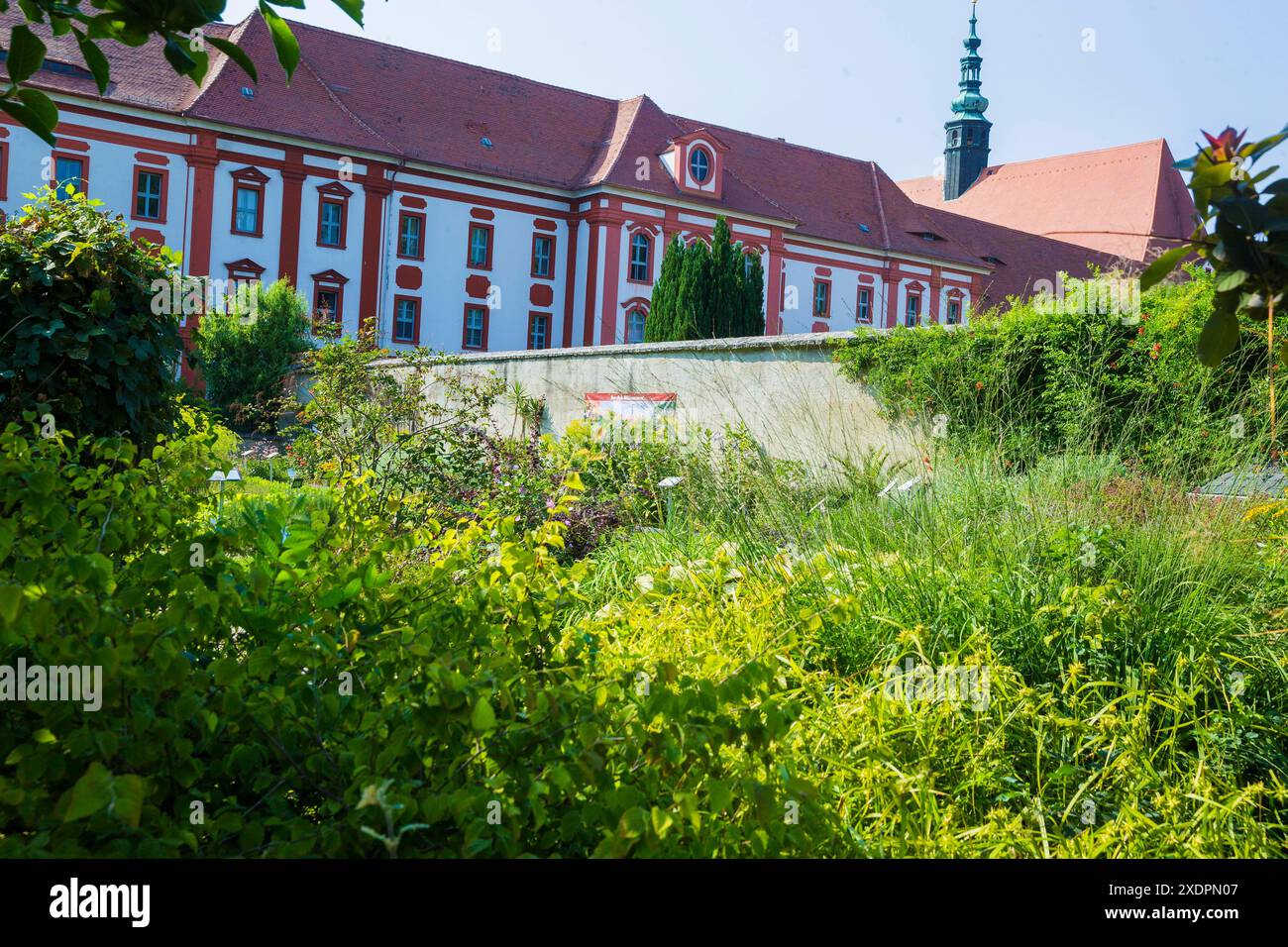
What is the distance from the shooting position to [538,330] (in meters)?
33.8

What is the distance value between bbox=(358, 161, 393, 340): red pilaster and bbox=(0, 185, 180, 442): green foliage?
25075mm

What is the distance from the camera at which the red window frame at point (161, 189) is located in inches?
1059

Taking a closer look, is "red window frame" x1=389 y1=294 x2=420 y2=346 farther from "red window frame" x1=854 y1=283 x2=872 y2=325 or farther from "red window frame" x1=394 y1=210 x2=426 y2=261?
"red window frame" x1=854 y1=283 x2=872 y2=325

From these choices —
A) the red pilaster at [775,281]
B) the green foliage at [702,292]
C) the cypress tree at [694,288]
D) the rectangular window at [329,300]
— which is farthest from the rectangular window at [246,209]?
the red pilaster at [775,281]

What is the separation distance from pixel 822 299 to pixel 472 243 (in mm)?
12783

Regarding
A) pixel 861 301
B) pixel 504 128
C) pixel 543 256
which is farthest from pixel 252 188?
pixel 861 301

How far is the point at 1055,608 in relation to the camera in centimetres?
355

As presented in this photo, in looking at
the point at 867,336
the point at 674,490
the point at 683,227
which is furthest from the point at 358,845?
the point at 683,227

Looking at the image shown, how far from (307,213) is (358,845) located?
30.1 meters

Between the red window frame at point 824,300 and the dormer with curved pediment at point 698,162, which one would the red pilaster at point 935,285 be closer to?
the red window frame at point 824,300

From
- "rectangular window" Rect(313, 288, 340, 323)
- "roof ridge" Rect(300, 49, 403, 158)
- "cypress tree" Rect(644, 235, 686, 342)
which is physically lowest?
"cypress tree" Rect(644, 235, 686, 342)

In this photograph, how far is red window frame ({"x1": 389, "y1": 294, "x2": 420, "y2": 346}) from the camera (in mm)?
31000

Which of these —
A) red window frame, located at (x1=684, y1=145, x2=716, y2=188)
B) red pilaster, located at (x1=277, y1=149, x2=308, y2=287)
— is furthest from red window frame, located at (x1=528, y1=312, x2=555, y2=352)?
red pilaster, located at (x1=277, y1=149, x2=308, y2=287)
